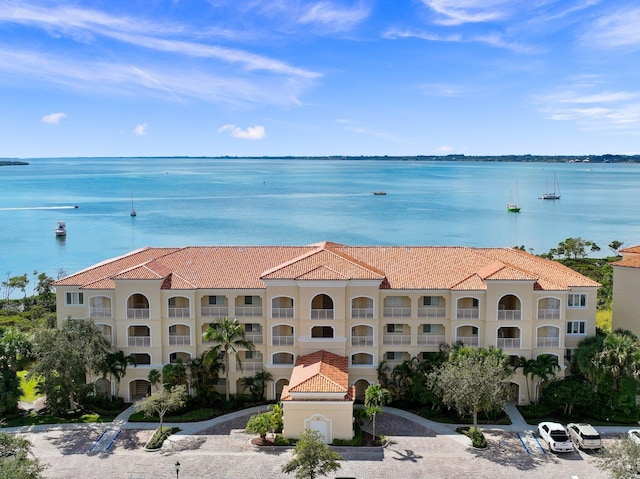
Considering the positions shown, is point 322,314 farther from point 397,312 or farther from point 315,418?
point 315,418

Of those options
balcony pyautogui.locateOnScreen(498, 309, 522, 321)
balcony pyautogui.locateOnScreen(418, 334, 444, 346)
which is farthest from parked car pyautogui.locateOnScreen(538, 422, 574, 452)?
balcony pyautogui.locateOnScreen(418, 334, 444, 346)

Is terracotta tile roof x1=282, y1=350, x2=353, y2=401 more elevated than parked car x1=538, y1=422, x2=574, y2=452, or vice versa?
terracotta tile roof x1=282, y1=350, x2=353, y2=401

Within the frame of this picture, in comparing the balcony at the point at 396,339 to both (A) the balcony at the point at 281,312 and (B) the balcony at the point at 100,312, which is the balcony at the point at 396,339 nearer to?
(A) the balcony at the point at 281,312

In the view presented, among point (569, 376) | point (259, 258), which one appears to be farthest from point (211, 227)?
point (569, 376)

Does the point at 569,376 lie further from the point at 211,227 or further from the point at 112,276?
the point at 211,227

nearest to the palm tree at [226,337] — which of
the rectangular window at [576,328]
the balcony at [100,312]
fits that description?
the balcony at [100,312]

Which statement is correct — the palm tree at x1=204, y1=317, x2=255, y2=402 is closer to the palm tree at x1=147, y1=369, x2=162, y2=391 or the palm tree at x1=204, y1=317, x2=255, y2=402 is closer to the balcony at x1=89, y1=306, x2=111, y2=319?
the palm tree at x1=147, y1=369, x2=162, y2=391

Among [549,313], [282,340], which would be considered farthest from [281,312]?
[549,313]
